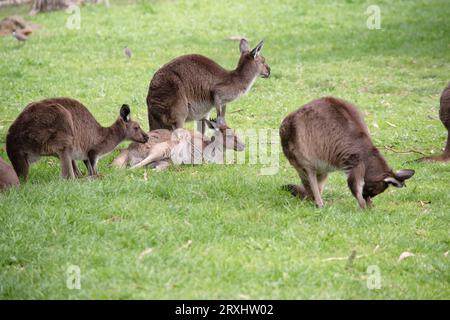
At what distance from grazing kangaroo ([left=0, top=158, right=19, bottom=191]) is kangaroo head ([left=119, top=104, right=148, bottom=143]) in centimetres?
184

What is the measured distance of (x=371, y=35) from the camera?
1856 centimetres

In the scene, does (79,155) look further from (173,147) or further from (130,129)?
(173,147)

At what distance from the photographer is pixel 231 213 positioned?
24.4ft

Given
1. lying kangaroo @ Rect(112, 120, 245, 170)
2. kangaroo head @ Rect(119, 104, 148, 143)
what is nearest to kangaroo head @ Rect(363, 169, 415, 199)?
lying kangaroo @ Rect(112, 120, 245, 170)

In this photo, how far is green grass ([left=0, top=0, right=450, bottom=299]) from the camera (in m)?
5.84

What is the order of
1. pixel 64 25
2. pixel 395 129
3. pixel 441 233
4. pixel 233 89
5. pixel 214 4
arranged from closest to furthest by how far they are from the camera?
pixel 441 233 < pixel 233 89 < pixel 395 129 < pixel 64 25 < pixel 214 4

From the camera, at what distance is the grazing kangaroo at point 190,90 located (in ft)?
33.0

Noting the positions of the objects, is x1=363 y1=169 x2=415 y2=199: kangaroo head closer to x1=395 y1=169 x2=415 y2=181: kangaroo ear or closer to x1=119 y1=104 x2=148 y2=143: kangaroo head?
x1=395 y1=169 x2=415 y2=181: kangaroo ear

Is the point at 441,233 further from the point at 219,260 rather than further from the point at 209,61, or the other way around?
the point at 209,61

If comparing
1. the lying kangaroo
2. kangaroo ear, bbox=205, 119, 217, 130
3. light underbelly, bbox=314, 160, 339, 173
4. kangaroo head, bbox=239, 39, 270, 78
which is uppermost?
kangaroo head, bbox=239, 39, 270, 78

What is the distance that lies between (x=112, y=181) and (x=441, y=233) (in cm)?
362

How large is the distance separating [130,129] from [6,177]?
2038 millimetres

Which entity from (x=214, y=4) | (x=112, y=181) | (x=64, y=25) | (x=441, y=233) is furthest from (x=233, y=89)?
(x=214, y=4)

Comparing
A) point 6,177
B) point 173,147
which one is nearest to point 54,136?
point 6,177
